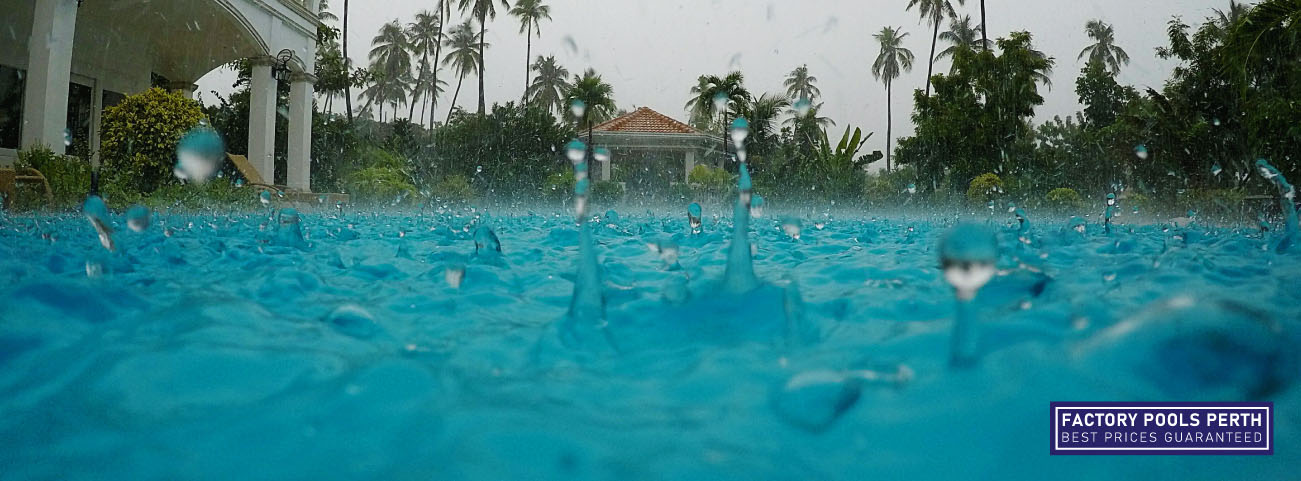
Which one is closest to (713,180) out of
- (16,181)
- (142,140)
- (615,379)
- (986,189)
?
(986,189)

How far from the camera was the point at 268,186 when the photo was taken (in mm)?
13047

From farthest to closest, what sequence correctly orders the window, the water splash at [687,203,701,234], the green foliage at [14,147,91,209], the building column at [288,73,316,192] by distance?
the building column at [288,73,316,192] < the window < the water splash at [687,203,701,234] < the green foliage at [14,147,91,209]

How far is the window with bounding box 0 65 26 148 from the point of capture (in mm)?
12102

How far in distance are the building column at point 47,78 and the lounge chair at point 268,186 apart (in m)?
3.35

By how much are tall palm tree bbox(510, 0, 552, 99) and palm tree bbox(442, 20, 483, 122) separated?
124 inches

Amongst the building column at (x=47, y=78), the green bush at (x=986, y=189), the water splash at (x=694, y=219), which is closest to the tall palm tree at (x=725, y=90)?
the green bush at (x=986, y=189)

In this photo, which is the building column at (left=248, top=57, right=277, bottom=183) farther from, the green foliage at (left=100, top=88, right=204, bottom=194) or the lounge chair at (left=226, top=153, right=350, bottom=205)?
the green foliage at (left=100, top=88, right=204, bottom=194)

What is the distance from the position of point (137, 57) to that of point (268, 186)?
5.22 m

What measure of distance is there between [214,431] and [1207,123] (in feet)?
63.8

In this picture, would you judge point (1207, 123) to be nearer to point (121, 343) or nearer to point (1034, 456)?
point (1034, 456)

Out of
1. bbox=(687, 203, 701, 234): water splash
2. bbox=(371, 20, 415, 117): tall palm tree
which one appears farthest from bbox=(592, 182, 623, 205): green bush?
bbox=(371, 20, 415, 117): tall palm tree

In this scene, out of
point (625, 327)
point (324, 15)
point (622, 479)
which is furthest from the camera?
point (324, 15)

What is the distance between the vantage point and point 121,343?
7.02 feet

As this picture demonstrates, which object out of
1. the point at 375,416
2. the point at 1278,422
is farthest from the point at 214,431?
the point at 1278,422
